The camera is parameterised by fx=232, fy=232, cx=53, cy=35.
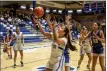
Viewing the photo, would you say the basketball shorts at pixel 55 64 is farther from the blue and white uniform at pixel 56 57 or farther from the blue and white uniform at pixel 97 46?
the blue and white uniform at pixel 97 46

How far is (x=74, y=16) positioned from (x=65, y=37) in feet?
103

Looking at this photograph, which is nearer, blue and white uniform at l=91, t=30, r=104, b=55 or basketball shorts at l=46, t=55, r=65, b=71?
basketball shorts at l=46, t=55, r=65, b=71

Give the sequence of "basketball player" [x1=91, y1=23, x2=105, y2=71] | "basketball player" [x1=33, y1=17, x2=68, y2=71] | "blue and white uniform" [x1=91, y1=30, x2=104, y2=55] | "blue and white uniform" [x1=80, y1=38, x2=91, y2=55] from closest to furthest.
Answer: "basketball player" [x1=33, y1=17, x2=68, y2=71], "basketball player" [x1=91, y1=23, x2=105, y2=71], "blue and white uniform" [x1=91, y1=30, x2=104, y2=55], "blue and white uniform" [x1=80, y1=38, x2=91, y2=55]

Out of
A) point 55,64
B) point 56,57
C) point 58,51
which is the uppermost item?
point 58,51

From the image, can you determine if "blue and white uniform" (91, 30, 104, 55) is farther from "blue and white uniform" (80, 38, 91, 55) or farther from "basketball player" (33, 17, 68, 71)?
"basketball player" (33, 17, 68, 71)

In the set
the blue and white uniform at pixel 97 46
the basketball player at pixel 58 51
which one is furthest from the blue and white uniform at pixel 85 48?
the basketball player at pixel 58 51

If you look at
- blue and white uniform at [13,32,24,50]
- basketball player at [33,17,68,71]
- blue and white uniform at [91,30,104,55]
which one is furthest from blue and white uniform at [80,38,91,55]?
A: basketball player at [33,17,68,71]

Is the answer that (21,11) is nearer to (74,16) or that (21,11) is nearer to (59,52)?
(74,16)

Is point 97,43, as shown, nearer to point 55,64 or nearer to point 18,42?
point 55,64

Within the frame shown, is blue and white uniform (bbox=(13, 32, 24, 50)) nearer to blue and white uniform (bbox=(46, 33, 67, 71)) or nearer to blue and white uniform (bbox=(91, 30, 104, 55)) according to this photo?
blue and white uniform (bbox=(91, 30, 104, 55))

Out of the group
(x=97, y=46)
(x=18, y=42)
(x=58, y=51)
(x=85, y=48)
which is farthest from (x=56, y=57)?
(x=18, y=42)

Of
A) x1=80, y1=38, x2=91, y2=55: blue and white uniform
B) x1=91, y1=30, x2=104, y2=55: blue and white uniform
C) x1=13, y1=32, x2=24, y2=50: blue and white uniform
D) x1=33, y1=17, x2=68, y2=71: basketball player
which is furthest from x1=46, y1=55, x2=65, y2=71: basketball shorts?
x1=13, y1=32, x2=24, y2=50: blue and white uniform

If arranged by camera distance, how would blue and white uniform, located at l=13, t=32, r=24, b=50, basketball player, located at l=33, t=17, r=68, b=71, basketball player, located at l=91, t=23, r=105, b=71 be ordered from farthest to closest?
blue and white uniform, located at l=13, t=32, r=24, b=50, basketball player, located at l=91, t=23, r=105, b=71, basketball player, located at l=33, t=17, r=68, b=71

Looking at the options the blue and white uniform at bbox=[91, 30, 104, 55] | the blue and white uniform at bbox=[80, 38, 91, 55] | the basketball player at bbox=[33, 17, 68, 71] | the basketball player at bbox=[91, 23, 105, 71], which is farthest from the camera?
the blue and white uniform at bbox=[80, 38, 91, 55]
